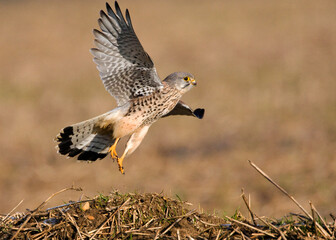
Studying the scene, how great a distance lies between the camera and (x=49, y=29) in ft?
72.0

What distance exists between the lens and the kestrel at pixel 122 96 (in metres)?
5.54

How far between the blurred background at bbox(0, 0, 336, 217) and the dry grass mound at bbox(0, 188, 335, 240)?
393 millimetres

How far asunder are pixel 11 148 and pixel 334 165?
669 cm

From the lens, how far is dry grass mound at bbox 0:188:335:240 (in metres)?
3.55

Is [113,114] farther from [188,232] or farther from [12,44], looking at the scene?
[12,44]

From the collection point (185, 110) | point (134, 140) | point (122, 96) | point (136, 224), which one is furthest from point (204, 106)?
point (136, 224)

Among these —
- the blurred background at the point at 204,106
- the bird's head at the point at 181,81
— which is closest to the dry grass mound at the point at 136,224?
the blurred background at the point at 204,106

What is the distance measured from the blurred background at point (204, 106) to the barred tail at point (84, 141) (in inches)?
42.9

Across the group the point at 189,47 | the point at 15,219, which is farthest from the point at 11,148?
the point at 189,47

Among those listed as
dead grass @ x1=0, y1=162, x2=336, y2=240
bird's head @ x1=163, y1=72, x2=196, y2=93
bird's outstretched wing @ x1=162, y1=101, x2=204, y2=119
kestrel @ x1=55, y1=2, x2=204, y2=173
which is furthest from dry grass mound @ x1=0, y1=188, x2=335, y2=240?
bird's outstretched wing @ x1=162, y1=101, x2=204, y2=119

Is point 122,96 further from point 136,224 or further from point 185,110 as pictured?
point 136,224

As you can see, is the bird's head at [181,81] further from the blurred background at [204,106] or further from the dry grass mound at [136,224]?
the dry grass mound at [136,224]

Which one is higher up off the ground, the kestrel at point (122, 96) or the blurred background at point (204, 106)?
the kestrel at point (122, 96)

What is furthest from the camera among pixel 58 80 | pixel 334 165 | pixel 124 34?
pixel 58 80
